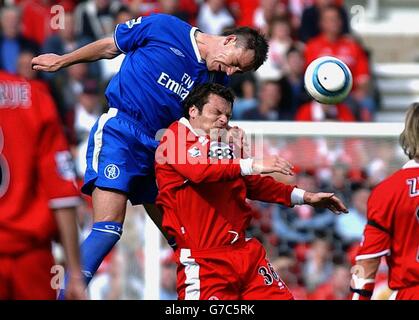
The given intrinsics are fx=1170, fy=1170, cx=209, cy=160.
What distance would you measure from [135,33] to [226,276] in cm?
172

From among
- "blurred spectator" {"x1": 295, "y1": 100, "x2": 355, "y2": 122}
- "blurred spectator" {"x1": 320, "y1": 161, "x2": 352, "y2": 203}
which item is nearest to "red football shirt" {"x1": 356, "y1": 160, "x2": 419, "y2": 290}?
"blurred spectator" {"x1": 320, "y1": 161, "x2": 352, "y2": 203}

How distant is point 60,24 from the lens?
1254cm

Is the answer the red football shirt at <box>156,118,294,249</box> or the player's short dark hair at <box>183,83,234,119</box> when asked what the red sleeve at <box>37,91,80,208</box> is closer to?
the red football shirt at <box>156,118,294,249</box>

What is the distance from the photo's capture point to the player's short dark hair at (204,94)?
670 centimetres

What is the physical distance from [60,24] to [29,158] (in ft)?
24.5

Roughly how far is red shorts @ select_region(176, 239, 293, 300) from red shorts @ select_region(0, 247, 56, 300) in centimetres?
130

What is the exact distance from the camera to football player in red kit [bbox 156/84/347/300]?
6531 millimetres

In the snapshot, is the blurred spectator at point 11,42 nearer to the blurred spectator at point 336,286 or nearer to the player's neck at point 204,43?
the blurred spectator at point 336,286

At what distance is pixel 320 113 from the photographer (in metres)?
11.5

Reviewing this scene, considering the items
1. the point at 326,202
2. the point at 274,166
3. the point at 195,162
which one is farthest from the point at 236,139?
the point at 326,202

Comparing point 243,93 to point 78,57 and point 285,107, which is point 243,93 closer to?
point 285,107

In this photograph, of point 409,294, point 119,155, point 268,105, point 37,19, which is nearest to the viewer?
point 409,294

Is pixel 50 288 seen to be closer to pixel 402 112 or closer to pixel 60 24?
pixel 60 24
